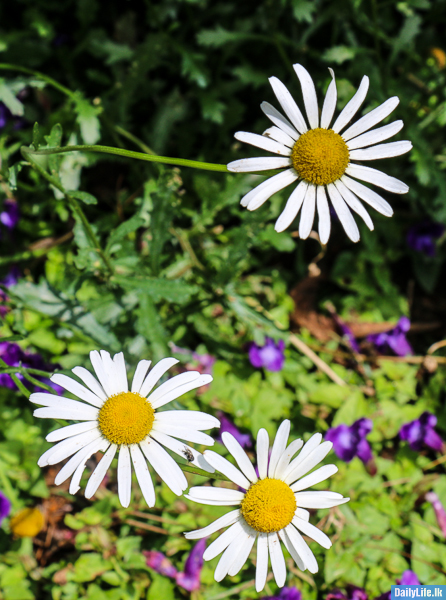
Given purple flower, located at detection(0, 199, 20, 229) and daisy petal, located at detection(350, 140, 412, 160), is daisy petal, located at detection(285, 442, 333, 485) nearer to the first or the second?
daisy petal, located at detection(350, 140, 412, 160)

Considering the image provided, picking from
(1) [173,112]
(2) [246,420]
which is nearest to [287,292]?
(2) [246,420]

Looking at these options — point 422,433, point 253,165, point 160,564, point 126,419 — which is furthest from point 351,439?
point 253,165

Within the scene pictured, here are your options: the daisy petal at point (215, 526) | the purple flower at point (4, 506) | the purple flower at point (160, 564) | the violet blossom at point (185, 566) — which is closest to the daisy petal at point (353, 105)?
the daisy petal at point (215, 526)

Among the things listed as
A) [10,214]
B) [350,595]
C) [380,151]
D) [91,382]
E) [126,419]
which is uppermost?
[10,214]

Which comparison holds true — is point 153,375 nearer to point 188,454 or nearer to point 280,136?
point 188,454

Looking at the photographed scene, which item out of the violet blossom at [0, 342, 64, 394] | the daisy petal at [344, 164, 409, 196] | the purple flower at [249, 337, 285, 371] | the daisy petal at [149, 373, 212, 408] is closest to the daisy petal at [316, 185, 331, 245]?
the daisy petal at [344, 164, 409, 196]

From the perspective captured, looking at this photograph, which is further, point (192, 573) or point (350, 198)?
point (192, 573)

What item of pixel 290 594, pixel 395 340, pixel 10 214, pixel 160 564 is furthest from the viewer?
pixel 395 340

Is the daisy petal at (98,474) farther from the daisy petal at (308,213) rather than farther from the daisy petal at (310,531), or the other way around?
the daisy petal at (308,213)
